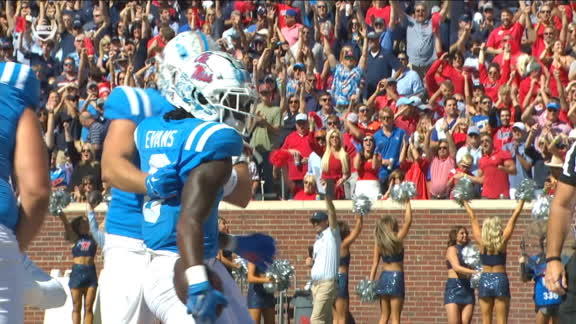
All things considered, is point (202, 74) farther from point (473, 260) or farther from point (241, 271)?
point (241, 271)

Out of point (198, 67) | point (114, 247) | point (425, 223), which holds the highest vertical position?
point (198, 67)

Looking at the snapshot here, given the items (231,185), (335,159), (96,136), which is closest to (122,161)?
(231,185)

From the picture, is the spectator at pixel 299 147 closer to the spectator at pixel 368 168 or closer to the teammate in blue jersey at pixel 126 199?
the spectator at pixel 368 168

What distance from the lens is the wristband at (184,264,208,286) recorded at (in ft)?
14.2

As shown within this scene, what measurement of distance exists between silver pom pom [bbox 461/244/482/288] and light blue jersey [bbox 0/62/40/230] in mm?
10028

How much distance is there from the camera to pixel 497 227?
1398 cm

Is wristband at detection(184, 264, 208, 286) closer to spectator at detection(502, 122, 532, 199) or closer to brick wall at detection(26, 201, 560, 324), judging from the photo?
spectator at detection(502, 122, 532, 199)

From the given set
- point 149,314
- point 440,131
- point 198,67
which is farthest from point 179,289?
point 440,131

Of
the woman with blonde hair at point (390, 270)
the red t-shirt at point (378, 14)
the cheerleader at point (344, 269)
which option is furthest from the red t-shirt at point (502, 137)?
the red t-shirt at point (378, 14)

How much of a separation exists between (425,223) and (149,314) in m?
10.2

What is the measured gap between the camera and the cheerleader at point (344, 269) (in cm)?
1454

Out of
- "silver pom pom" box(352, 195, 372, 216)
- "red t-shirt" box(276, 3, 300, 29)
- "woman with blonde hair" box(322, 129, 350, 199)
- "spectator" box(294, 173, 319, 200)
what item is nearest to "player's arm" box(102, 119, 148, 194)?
"silver pom pom" box(352, 195, 372, 216)

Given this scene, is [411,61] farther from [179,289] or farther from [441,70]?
[179,289]

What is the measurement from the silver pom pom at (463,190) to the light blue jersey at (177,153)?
9.69 m
